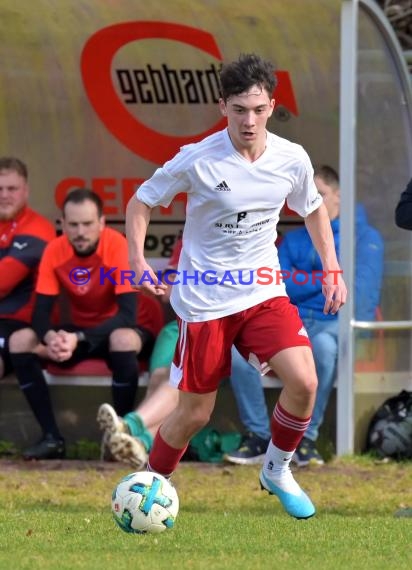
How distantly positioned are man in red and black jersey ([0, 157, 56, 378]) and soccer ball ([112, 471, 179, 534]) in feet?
11.0

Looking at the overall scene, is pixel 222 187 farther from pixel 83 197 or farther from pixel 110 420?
pixel 83 197

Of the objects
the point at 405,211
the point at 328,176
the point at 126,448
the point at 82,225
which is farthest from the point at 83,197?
the point at 405,211

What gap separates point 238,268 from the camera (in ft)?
22.7

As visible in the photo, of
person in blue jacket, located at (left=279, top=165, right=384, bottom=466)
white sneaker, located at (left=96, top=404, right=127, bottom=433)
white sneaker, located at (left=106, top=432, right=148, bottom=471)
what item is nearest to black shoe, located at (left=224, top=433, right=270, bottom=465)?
person in blue jacket, located at (left=279, top=165, right=384, bottom=466)

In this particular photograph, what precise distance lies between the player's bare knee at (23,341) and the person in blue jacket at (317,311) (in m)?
1.37

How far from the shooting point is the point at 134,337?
31.2ft

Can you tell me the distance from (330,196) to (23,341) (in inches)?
87.8

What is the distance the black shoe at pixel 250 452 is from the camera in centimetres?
920

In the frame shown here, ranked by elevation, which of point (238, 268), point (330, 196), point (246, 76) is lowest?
point (238, 268)

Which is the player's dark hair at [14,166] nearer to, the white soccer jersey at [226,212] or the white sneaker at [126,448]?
the white sneaker at [126,448]

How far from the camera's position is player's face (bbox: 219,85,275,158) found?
6.70m

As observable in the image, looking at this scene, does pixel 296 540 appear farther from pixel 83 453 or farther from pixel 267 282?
pixel 83 453

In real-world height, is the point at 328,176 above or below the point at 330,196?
above

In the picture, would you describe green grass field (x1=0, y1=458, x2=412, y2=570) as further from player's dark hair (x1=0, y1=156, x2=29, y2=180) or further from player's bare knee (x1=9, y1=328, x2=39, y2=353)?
player's dark hair (x1=0, y1=156, x2=29, y2=180)
